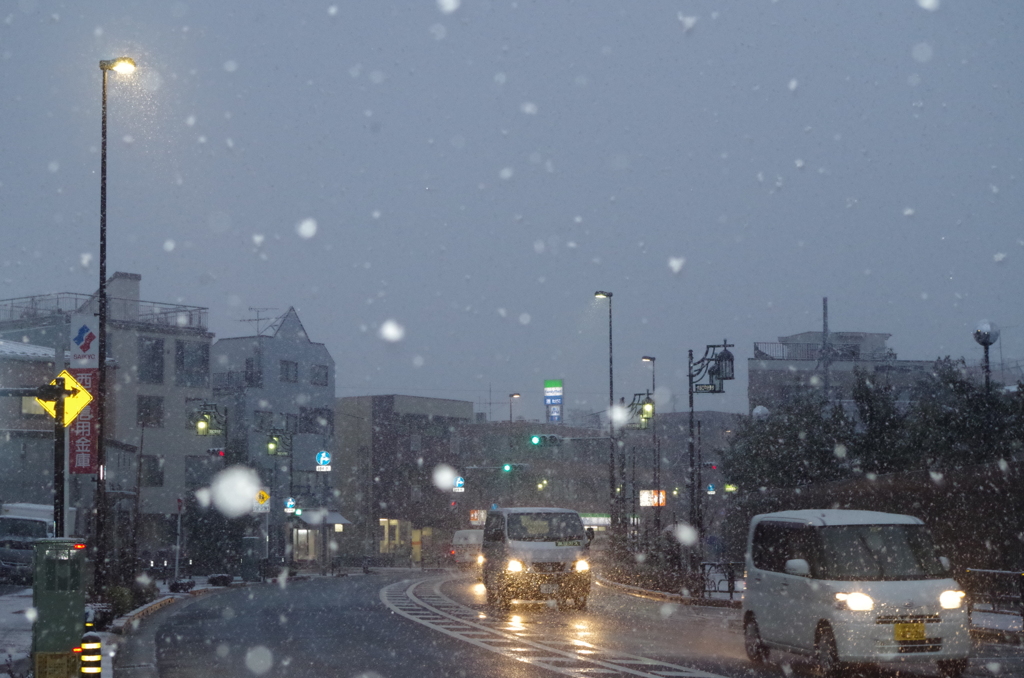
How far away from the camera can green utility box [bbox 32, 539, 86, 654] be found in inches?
506

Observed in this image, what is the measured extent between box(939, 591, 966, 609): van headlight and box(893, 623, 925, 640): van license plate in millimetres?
419

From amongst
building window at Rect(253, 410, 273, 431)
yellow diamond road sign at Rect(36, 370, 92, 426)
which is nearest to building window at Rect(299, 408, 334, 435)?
building window at Rect(253, 410, 273, 431)

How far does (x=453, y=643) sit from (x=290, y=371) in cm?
6156

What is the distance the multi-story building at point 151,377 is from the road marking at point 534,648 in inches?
1621

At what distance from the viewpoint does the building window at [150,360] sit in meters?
66.2

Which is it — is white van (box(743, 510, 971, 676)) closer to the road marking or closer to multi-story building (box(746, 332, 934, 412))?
the road marking

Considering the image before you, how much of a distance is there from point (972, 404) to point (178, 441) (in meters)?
45.4

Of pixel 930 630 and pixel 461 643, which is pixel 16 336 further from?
pixel 930 630

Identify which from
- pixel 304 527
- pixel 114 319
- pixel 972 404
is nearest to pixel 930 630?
pixel 972 404

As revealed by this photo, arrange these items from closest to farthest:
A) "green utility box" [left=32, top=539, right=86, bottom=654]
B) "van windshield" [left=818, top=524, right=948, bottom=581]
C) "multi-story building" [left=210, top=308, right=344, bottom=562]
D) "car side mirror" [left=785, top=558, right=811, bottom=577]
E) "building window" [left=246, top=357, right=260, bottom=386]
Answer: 1. "green utility box" [left=32, top=539, right=86, bottom=654]
2. "van windshield" [left=818, top=524, right=948, bottom=581]
3. "car side mirror" [left=785, top=558, right=811, bottom=577]
4. "multi-story building" [left=210, top=308, right=344, bottom=562]
5. "building window" [left=246, top=357, right=260, bottom=386]

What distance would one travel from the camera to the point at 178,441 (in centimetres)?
6744

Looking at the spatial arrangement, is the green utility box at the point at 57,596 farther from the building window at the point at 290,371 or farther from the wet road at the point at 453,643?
the building window at the point at 290,371

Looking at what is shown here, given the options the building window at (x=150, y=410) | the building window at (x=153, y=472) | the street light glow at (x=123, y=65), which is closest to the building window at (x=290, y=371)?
the building window at (x=150, y=410)

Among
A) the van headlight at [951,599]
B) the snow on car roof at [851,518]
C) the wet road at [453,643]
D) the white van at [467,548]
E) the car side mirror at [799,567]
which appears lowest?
the white van at [467,548]
